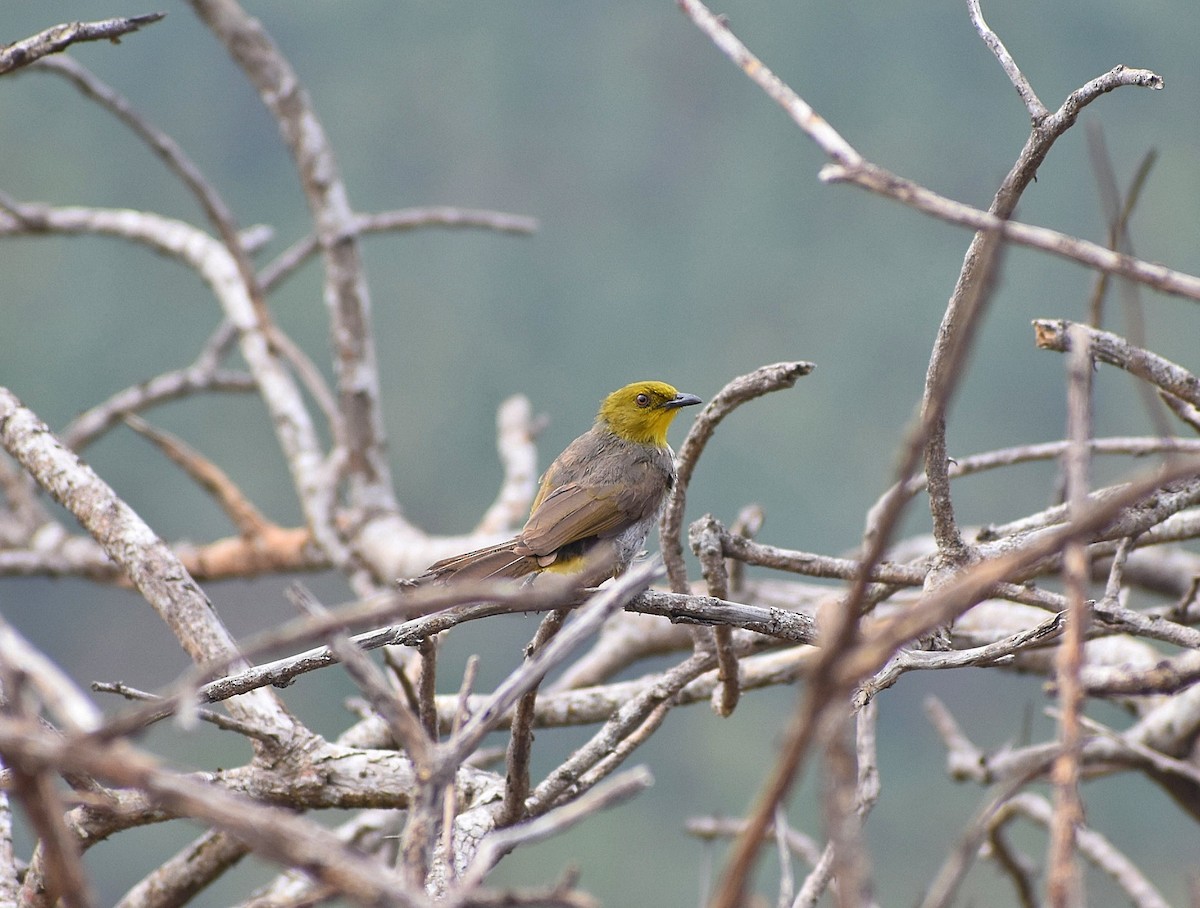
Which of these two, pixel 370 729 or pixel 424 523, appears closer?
pixel 370 729

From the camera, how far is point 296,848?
3.66 ft

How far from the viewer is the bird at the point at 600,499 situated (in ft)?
12.6

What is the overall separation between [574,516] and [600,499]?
0.61ft

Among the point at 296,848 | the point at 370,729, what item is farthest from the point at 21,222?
the point at 296,848

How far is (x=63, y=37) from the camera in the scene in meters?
3.06

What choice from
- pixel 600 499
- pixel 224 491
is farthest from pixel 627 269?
pixel 600 499

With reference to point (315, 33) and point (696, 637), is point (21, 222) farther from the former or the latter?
point (315, 33)

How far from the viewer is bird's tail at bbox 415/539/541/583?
3.44m

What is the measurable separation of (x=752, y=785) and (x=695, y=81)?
14.2m

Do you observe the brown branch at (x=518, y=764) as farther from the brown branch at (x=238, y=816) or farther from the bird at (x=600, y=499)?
the brown branch at (x=238, y=816)

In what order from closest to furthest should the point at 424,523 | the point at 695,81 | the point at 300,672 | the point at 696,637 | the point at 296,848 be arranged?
the point at 296,848 < the point at 300,672 < the point at 696,637 < the point at 424,523 < the point at 695,81

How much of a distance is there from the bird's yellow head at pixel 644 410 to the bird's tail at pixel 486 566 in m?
1.29

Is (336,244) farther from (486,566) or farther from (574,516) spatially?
(486,566)

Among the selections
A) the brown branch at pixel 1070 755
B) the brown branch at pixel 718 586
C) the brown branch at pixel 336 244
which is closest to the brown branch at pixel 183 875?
the brown branch at pixel 718 586
